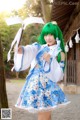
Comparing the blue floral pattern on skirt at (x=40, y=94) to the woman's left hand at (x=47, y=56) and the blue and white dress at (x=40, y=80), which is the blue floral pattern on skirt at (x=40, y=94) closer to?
the blue and white dress at (x=40, y=80)

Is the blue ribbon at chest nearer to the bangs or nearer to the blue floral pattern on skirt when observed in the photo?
the blue floral pattern on skirt

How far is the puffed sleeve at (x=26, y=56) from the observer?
341 cm

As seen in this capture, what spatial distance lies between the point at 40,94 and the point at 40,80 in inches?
5.9

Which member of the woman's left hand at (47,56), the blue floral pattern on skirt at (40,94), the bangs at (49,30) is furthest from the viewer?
the bangs at (49,30)

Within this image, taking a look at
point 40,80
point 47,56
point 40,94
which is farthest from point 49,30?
point 40,94

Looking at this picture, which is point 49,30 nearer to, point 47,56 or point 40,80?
point 47,56

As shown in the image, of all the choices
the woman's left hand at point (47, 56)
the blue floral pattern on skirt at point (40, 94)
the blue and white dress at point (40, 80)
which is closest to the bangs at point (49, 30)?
the blue and white dress at point (40, 80)

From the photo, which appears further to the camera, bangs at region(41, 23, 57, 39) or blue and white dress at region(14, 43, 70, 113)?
bangs at region(41, 23, 57, 39)

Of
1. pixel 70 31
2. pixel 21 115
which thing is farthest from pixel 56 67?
pixel 70 31

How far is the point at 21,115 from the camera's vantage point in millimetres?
6562

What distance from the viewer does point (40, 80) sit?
10.8 feet

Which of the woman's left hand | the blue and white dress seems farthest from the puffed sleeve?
the woman's left hand

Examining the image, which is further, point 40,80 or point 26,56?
point 26,56

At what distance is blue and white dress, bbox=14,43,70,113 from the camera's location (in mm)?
3232
